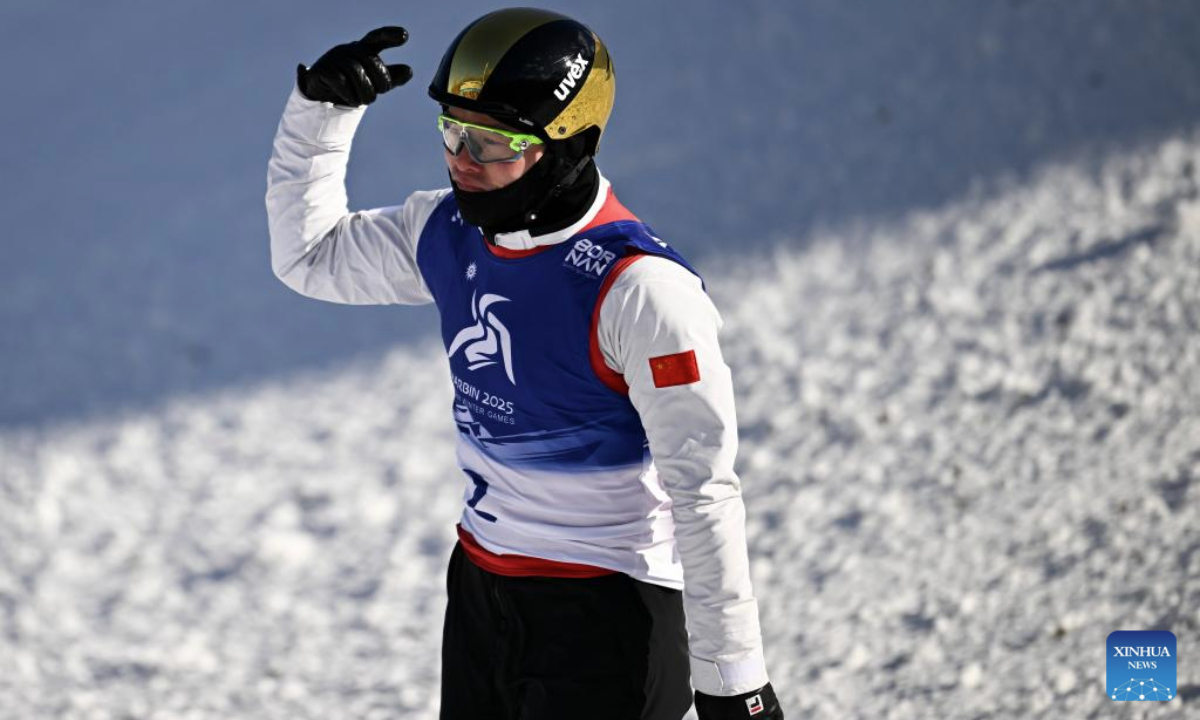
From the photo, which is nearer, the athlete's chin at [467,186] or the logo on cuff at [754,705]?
the logo on cuff at [754,705]

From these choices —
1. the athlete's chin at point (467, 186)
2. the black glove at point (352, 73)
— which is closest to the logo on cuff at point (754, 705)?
the athlete's chin at point (467, 186)

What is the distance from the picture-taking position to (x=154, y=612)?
433cm

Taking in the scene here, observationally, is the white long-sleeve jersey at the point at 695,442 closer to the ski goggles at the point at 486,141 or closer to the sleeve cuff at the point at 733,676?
the sleeve cuff at the point at 733,676

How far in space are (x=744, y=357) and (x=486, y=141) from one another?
3.34m

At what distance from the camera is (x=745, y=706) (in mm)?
2174

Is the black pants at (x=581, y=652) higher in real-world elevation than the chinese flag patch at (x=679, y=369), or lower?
lower

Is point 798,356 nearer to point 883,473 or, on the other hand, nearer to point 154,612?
point 883,473

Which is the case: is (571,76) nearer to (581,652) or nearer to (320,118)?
(320,118)

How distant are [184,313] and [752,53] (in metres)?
3.51

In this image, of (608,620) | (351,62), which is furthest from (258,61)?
(608,620)

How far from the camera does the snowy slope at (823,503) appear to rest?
13.1 ft

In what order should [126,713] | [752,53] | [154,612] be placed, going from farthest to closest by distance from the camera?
[752,53], [154,612], [126,713]

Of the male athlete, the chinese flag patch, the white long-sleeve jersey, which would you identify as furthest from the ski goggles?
the chinese flag patch

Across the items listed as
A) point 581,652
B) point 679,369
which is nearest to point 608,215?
point 679,369
